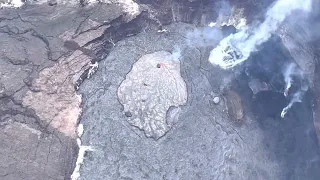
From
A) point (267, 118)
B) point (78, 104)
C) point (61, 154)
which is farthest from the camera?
point (267, 118)

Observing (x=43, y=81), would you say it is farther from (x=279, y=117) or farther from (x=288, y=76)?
(x=288, y=76)

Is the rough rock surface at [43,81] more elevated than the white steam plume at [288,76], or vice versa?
the rough rock surface at [43,81]

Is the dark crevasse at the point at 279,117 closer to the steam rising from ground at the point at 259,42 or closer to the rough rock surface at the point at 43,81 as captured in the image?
the steam rising from ground at the point at 259,42

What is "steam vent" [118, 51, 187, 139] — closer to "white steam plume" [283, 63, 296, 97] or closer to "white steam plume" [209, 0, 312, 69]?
"white steam plume" [209, 0, 312, 69]

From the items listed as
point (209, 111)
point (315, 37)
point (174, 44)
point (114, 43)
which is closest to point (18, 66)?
point (114, 43)

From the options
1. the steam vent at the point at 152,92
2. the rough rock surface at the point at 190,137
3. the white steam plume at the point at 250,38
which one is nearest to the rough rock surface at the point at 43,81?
the rough rock surface at the point at 190,137

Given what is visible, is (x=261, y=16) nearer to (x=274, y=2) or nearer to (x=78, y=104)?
(x=274, y=2)
